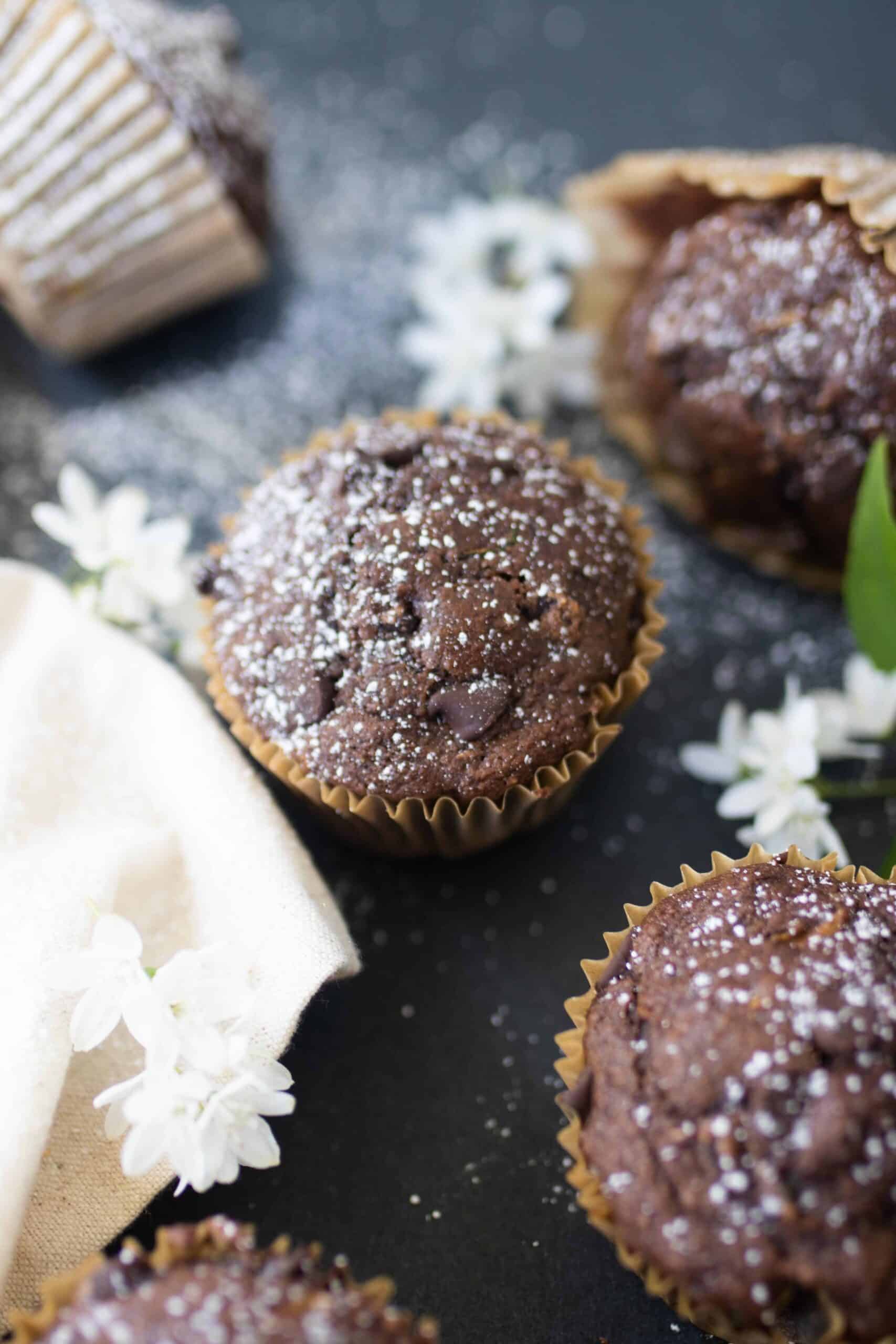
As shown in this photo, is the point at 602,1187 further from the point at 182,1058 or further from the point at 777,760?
the point at 777,760

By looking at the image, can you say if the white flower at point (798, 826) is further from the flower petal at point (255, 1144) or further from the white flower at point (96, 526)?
the white flower at point (96, 526)

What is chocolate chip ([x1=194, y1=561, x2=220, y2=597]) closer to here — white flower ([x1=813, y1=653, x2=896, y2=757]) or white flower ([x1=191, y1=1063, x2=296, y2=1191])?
white flower ([x1=191, y1=1063, x2=296, y2=1191])

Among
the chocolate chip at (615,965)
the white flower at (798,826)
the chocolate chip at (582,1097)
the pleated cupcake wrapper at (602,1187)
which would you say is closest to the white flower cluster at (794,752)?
the white flower at (798,826)

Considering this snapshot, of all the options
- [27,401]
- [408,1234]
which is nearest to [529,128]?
[27,401]

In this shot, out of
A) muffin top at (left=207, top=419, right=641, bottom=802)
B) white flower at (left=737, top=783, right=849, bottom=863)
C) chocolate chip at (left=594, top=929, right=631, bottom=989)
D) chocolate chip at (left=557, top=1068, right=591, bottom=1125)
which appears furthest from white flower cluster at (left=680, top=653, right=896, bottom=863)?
chocolate chip at (left=557, top=1068, right=591, bottom=1125)

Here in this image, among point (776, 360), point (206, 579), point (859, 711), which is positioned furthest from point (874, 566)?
point (206, 579)

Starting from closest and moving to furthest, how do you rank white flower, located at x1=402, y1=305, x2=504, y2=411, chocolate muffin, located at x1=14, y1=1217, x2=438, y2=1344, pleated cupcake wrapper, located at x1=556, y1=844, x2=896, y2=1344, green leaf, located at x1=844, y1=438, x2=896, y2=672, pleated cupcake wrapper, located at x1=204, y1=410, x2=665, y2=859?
1. chocolate muffin, located at x1=14, y1=1217, x2=438, y2=1344
2. pleated cupcake wrapper, located at x1=556, y1=844, x2=896, y2=1344
3. pleated cupcake wrapper, located at x1=204, y1=410, x2=665, y2=859
4. green leaf, located at x1=844, y1=438, x2=896, y2=672
5. white flower, located at x1=402, y1=305, x2=504, y2=411
